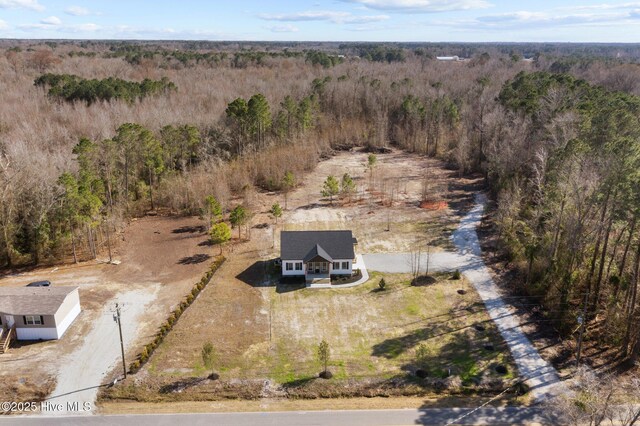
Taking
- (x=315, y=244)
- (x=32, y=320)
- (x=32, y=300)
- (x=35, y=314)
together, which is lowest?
(x=32, y=320)

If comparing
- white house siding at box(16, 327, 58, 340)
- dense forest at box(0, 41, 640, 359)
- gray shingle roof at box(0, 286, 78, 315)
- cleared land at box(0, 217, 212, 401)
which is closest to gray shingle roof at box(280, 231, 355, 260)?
cleared land at box(0, 217, 212, 401)

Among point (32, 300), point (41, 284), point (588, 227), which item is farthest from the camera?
point (41, 284)

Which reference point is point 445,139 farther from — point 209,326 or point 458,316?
point 209,326

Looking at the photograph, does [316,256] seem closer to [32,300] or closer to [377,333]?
[377,333]

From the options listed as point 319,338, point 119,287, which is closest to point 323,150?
point 119,287

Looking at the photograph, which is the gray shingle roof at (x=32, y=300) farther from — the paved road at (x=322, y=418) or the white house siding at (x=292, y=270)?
the white house siding at (x=292, y=270)

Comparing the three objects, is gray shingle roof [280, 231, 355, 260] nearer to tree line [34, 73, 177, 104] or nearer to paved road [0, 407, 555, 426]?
paved road [0, 407, 555, 426]
